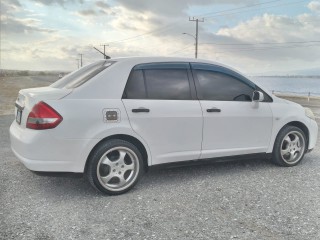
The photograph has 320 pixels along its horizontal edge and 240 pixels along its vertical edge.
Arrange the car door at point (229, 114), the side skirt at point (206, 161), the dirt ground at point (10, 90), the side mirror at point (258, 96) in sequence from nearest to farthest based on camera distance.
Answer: the side skirt at point (206, 161)
the car door at point (229, 114)
the side mirror at point (258, 96)
the dirt ground at point (10, 90)

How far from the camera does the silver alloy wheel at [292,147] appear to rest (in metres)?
5.64

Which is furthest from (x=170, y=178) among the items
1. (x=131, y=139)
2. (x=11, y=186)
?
(x=11, y=186)

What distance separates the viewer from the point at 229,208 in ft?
13.0

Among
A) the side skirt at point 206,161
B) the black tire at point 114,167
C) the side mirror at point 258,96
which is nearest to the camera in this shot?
the black tire at point 114,167

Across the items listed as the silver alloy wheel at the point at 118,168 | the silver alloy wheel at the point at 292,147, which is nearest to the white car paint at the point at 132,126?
the silver alloy wheel at the point at 118,168

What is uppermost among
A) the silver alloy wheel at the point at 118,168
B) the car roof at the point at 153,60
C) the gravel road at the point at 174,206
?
the car roof at the point at 153,60

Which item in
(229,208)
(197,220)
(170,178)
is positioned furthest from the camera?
(170,178)

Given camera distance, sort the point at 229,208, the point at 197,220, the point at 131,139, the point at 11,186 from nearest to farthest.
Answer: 1. the point at 197,220
2. the point at 229,208
3. the point at 131,139
4. the point at 11,186

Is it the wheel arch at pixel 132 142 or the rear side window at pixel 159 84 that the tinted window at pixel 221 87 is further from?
the wheel arch at pixel 132 142

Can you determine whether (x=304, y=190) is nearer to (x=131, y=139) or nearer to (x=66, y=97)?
(x=131, y=139)

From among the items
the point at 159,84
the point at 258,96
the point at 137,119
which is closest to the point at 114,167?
the point at 137,119

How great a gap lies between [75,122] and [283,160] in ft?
11.1

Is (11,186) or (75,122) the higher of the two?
(75,122)

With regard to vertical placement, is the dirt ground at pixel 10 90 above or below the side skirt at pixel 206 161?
above
